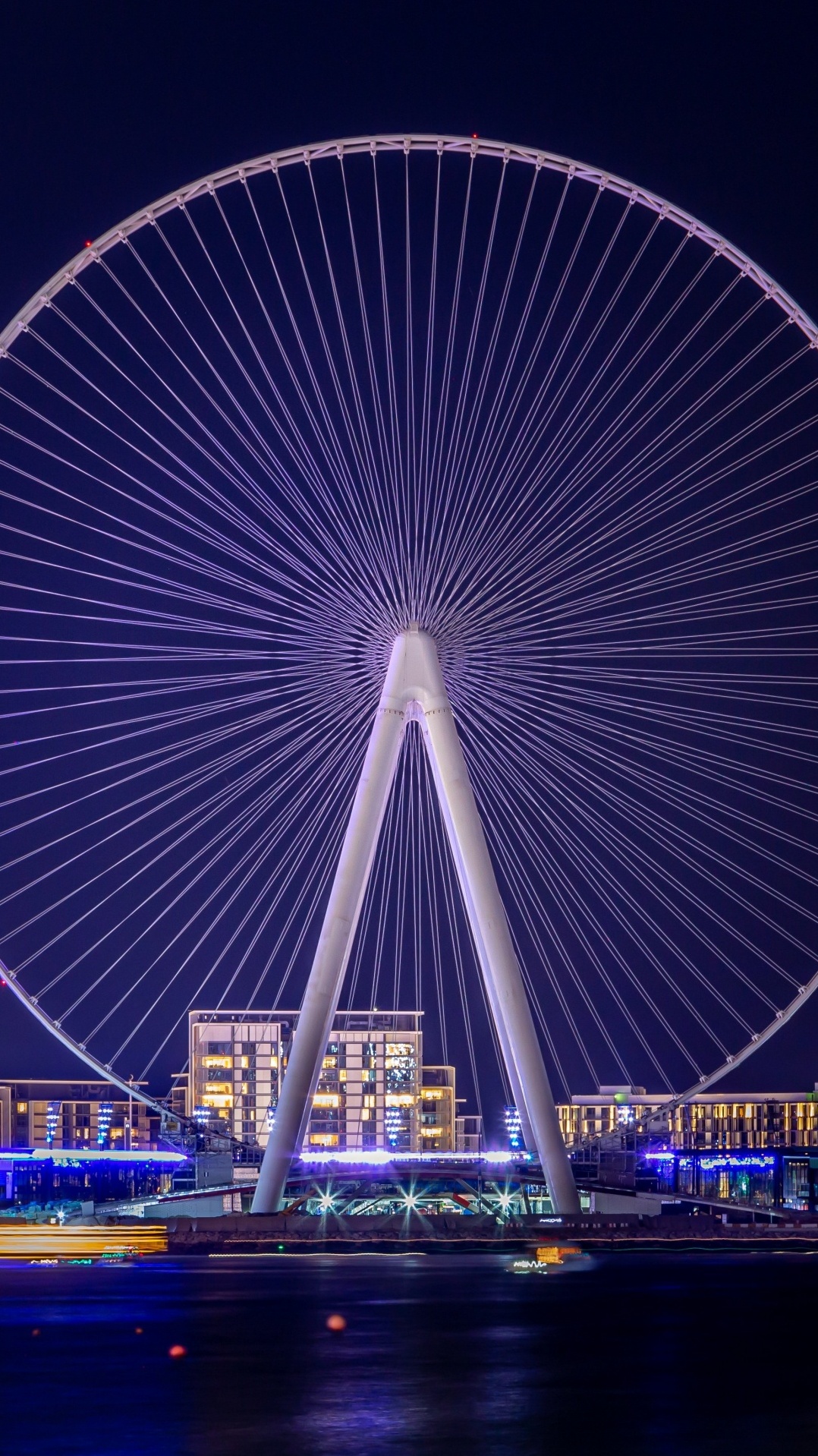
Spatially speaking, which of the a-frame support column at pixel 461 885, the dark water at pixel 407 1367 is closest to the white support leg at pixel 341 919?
the a-frame support column at pixel 461 885

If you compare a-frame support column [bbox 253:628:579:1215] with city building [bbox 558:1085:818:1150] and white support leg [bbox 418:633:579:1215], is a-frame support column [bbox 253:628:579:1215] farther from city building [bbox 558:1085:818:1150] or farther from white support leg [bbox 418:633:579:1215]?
city building [bbox 558:1085:818:1150]

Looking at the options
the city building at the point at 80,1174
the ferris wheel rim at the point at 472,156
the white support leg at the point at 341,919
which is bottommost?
the city building at the point at 80,1174

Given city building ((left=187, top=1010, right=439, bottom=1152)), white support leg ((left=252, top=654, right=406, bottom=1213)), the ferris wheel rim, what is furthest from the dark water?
city building ((left=187, top=1010, right=439, bottom=1152))

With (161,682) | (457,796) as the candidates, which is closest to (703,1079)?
(457,796)

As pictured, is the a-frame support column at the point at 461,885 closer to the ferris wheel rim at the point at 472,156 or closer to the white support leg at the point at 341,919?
the white support leg at the point at 341,919

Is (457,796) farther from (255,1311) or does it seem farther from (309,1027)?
(255,1311)

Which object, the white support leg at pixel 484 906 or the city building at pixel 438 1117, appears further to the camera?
the city building at pixel 438 1117
